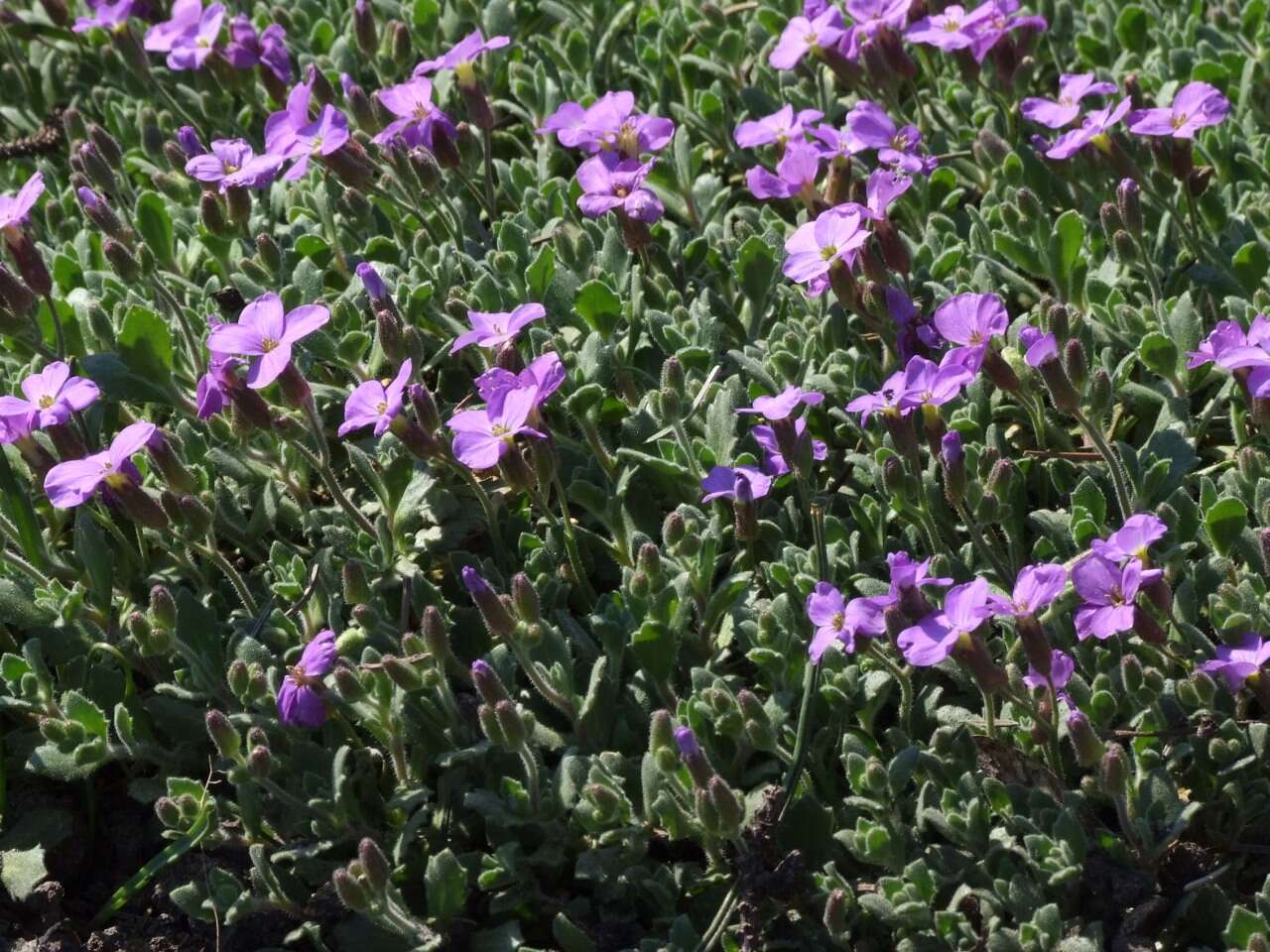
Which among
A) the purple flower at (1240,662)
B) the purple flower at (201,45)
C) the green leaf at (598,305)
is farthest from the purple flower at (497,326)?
the purple flower at (201,45)

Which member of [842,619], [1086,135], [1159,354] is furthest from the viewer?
[1086,135]

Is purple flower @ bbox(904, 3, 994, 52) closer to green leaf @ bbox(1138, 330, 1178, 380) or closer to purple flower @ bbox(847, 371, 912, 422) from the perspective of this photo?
green leaf @ bbox(1138, 330, 1178, 380)

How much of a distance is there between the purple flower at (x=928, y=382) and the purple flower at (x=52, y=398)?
169cm

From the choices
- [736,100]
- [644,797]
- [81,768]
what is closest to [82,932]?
[81,768]

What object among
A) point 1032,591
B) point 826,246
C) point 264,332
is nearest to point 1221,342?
point 1032,591

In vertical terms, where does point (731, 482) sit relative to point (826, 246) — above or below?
below

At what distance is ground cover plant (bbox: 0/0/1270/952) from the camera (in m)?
3.05

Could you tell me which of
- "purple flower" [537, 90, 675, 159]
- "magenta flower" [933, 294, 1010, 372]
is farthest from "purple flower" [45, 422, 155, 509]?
"magenta flower" [933, 294, 1010, 372]

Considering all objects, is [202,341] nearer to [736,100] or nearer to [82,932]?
[82,932]

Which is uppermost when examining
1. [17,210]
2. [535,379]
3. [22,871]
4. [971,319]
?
[17,210]

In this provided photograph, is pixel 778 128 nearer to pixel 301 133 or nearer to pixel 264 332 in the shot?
pixel 301 133

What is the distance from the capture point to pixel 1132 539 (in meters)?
3.04

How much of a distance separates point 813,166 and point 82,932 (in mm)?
2376

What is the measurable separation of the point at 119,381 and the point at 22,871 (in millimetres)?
1152
